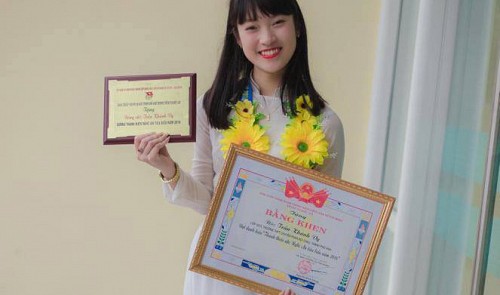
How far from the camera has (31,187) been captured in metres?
3.39

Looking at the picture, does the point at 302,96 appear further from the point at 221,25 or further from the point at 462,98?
the point at 221,25

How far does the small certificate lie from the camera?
1463mm

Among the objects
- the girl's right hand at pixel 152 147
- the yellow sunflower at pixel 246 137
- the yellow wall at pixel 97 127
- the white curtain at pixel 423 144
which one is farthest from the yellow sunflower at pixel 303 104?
the yellow wall at pixel 97 127

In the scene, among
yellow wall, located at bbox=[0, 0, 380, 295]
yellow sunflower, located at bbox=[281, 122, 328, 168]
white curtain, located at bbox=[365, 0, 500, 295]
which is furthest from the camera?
yellow wall, located at bbox=[0, 0, 380, 295]

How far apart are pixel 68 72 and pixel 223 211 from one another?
6.94ft

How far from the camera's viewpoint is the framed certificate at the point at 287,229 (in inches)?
54.3

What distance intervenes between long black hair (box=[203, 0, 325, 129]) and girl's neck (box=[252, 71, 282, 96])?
18 mm

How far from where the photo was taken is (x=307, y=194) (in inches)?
54.4

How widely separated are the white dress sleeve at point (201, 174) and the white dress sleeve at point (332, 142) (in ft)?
0.94

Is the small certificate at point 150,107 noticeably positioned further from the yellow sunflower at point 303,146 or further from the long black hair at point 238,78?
the yellow sunflower at point 303,146

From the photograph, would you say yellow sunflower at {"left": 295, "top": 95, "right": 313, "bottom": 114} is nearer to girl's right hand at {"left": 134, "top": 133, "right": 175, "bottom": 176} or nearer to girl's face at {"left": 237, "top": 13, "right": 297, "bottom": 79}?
girl's face at {"left": 237, "top": 13, "right": 297, "bottom": 79}

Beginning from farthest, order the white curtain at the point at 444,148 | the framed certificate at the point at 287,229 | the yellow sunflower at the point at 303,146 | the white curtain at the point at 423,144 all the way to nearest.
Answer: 1. the white curtain at the point at 423,144
2. the white curtain at the point at 444,148
3. the yellow sunflower at the point at 303,146
4. the framed certificate at the point at 287,229

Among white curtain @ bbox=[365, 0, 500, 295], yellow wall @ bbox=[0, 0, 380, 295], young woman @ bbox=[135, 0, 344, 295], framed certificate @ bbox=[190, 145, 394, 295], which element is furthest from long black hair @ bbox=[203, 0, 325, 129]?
yellow wall @ bbox=[0, 0, 380, 295]

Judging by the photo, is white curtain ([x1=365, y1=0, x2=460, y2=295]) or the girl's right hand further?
white curtain ([x1=365, y1=0, x2=460, y2=295])
